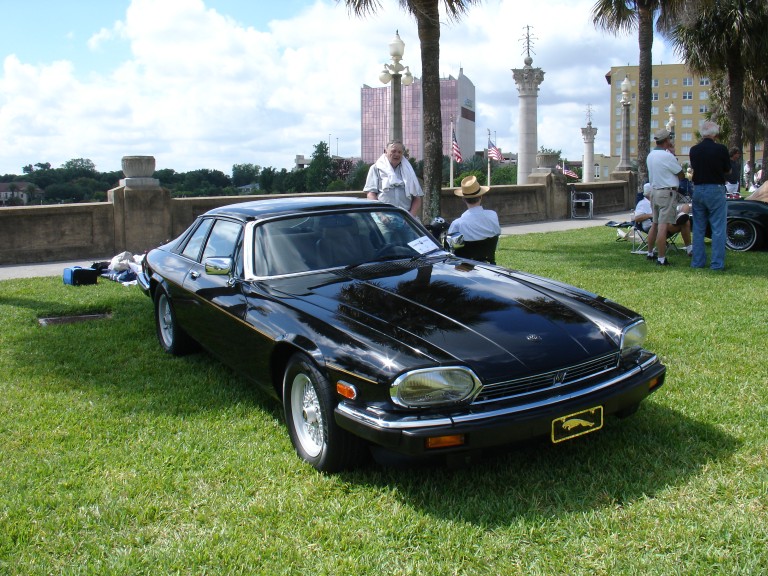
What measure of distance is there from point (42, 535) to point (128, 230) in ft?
38.3

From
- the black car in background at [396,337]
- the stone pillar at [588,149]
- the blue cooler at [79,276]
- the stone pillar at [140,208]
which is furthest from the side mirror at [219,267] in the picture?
the stone pillar at [588,149]

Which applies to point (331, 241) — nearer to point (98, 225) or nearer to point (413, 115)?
point (98, 225)

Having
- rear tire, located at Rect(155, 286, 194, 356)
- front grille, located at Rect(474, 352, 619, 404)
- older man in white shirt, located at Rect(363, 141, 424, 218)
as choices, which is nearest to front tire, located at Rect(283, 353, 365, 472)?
front grille, located at Rect(474, 352, 619, 404)

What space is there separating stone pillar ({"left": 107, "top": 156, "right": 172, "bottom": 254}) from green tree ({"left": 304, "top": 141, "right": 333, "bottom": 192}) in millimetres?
68177

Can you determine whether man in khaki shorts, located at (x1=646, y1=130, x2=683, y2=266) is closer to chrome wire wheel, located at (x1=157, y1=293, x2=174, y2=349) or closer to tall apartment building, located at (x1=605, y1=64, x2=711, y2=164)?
chrome wire wheel, located at (x1=157, y1=293, x2=174, y2=349)

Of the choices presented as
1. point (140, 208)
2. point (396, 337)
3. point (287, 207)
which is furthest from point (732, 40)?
point (396, 337)

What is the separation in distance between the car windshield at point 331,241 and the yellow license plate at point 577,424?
6.14 feet

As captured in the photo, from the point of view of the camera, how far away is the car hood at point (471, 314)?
3.38 metres

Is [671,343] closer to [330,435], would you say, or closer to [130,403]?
[330,435]

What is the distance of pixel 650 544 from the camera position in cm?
286

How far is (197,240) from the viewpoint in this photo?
226 inches

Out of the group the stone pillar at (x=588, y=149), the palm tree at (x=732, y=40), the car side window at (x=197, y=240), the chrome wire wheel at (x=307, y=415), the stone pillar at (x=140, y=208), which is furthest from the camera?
the stone pillar at (x=588, y=149)

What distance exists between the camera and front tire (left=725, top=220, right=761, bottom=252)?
11.6m

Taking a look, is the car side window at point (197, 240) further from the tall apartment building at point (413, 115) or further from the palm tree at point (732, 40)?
the tall apartment building at point (413, 115)
